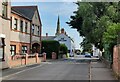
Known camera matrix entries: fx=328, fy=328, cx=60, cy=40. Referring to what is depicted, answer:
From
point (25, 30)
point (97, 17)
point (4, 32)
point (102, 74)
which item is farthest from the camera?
point (97, 17)

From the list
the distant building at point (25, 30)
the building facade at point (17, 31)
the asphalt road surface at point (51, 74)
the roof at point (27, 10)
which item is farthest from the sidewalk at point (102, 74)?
the roof at point (27, 10)

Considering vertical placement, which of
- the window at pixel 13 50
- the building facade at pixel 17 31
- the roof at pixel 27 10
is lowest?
the window at pixel 13 50

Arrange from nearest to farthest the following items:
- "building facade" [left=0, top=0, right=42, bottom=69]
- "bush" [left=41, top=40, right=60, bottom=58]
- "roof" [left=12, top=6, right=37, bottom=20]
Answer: "building facade" [left=0, top=0, right=42, bottom=69] → "roof" [left=12, top=6, right=37, bottom=20] → "bush" [left=41, top=40, right=60, bottom=58]

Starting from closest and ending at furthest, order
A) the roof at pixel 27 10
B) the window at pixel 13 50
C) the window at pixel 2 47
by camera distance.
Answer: the window at pixel 2 47 < the window at pixel 13 50 < the roof at pixel 27 10

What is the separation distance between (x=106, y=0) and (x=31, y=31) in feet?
40.6

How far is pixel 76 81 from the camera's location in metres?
17.7

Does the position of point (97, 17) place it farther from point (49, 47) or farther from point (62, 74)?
point (62, 74)

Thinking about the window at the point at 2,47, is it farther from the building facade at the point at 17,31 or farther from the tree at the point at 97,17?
the tree at the point at 97,17

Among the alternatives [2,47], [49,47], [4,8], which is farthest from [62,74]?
[49,47]

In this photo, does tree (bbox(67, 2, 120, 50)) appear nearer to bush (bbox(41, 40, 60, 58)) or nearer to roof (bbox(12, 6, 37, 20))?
roof (bbox(12, 6, 37, 20))

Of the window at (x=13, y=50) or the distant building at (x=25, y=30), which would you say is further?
the distant building at (x=25, y=30)

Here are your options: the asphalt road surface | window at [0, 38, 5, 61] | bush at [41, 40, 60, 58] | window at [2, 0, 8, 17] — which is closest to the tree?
bush at [41, 40, 60, 58]

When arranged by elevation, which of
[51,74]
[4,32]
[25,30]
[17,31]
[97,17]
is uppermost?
[97,17]

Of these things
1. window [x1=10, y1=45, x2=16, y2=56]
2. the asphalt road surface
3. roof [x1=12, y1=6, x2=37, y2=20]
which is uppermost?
roof [x1=12, y1=6, x2=37, y2=20]
